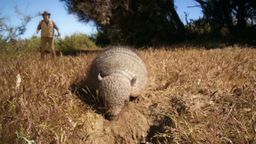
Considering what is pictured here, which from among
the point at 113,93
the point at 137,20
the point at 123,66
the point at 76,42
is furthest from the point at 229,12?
the point at 113,93

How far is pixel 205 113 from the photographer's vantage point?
541 centimetres

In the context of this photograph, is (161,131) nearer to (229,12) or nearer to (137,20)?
(137,20)

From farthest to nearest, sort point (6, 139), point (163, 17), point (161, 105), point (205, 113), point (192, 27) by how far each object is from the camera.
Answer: point (192, 27) → point (163, 17) → point (161, 105) → point (205, 113) → point (6, 139)

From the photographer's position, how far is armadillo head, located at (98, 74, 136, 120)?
20.0ft

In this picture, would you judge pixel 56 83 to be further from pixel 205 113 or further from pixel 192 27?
pixel 192 27

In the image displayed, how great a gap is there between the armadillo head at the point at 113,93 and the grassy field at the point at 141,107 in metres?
0.17

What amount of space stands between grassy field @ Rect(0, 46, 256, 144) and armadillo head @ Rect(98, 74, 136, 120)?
0.56 feet

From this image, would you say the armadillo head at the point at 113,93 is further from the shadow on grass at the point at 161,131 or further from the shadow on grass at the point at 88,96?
the shadow on grass at the point at 161,131

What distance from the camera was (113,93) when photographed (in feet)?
20.0

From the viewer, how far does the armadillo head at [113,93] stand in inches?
240

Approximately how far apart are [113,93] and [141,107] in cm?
67

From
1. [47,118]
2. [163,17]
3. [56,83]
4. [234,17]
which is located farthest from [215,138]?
[234,17]

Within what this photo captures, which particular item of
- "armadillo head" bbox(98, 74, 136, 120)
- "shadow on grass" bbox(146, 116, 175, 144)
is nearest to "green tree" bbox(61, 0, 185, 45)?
"armadillo head" bbox(98, 74, 136, 120)

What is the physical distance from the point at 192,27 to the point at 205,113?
14.5 meters
